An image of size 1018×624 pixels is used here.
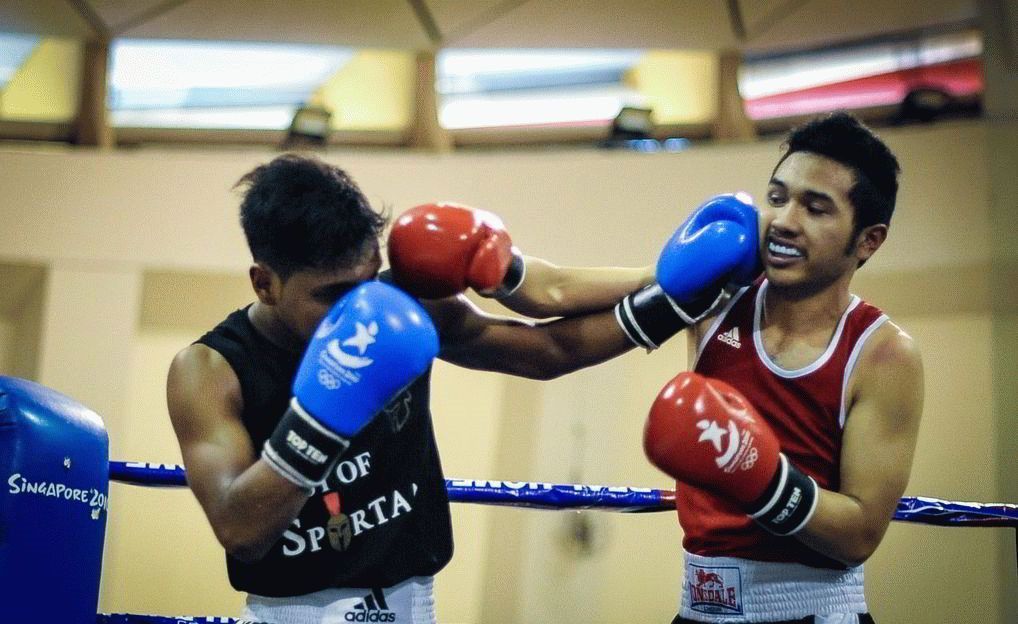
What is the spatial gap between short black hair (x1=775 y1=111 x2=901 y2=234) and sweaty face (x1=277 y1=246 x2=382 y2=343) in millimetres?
763

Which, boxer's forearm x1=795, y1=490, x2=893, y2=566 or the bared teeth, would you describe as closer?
boxer's forearm x1=795, y1=490, x2=893, y2=566

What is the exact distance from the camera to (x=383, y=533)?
5.22ft

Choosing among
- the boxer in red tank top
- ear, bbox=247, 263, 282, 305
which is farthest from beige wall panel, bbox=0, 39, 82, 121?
the boxer in red tank top

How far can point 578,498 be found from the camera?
2102 millimetres

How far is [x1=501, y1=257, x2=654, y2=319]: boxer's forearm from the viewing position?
6.03 feet

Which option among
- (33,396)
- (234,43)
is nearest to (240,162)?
(234,43)

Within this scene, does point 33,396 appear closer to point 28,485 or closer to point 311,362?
point 28,485

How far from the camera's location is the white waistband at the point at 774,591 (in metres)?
1.64

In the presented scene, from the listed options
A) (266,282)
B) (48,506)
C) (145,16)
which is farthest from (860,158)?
(145,16)

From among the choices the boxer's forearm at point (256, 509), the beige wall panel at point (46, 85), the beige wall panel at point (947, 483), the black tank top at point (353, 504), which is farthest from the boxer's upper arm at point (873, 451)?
the beige wall panel at point (46, 85)

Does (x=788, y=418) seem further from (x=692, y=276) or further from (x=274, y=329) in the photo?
(x=274, y=329)

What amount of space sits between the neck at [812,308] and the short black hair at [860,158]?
0.11 metres

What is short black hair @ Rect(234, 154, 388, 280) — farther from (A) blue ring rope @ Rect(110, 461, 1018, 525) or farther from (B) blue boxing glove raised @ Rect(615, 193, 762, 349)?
(A) blue ring rope @ Rect(110, 461, 1018, 525)

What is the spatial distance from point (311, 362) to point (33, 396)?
520 mm
